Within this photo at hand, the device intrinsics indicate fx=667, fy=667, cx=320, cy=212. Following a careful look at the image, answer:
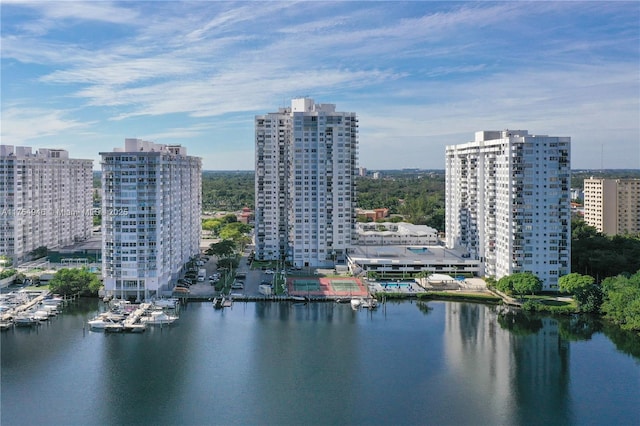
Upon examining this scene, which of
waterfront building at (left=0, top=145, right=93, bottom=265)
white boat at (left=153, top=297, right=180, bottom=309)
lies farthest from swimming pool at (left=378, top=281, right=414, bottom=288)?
waterfront building at (left=0, top=145, right=93, bottom=265)

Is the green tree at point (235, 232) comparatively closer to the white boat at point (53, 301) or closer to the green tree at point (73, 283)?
the green tree at point (73, 283)

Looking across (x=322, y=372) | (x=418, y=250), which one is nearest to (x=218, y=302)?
(x=322, y=372)

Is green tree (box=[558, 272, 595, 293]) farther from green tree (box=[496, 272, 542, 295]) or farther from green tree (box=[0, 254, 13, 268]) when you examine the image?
green tree (box=[0, 254, 13, 268])

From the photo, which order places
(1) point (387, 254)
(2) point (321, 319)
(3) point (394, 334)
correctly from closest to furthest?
1. (3) point (394, 334)
2. (2) point (321, 319)
3. (1) point (387, 254)

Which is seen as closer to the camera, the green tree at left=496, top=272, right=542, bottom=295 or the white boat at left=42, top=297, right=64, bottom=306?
the white boat at left=42, top=297, right=64, bottom=306

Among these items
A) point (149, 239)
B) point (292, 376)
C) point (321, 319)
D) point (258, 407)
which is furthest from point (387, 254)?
point (258, 407)

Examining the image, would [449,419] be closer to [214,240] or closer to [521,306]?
[521,306]
